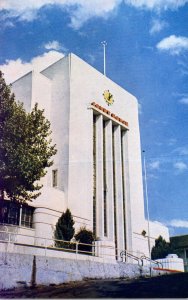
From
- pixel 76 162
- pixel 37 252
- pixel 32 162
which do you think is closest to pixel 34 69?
pixel 76 162

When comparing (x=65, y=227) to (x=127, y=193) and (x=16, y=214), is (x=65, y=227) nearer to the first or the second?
(x=16, y=214)

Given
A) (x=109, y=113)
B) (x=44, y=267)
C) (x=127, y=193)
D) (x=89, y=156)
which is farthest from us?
(x=127, y=193)

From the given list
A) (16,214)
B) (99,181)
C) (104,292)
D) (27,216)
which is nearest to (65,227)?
(27,216)

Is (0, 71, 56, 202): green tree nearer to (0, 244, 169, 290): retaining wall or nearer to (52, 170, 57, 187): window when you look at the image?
(0, 244, 169, 290): retaining wall

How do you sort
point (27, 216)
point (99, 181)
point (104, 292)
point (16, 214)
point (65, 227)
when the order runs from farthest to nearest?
1. point (99, 181)
2. point (65, 227)
3. point (27, 216)
4. point (16, 214)
5. point (104, 292)

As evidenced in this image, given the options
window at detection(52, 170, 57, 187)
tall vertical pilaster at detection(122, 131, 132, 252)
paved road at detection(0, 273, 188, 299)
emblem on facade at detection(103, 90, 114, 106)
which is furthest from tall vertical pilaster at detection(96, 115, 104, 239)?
paved road at detection(0, 273, 188, 299)

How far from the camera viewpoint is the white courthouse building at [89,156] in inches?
912

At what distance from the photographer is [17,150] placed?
14.4m

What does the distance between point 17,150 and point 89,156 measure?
37.1 feet

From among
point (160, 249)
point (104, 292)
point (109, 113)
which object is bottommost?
point (104, 292)

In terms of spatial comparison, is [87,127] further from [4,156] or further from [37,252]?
[37,252]

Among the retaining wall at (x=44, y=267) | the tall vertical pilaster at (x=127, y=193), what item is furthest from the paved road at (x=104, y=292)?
the tall vertical pilaster at (x=127, y=193)

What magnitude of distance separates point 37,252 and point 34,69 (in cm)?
1527

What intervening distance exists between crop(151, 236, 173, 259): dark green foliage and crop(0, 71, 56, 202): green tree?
54.6 ft
